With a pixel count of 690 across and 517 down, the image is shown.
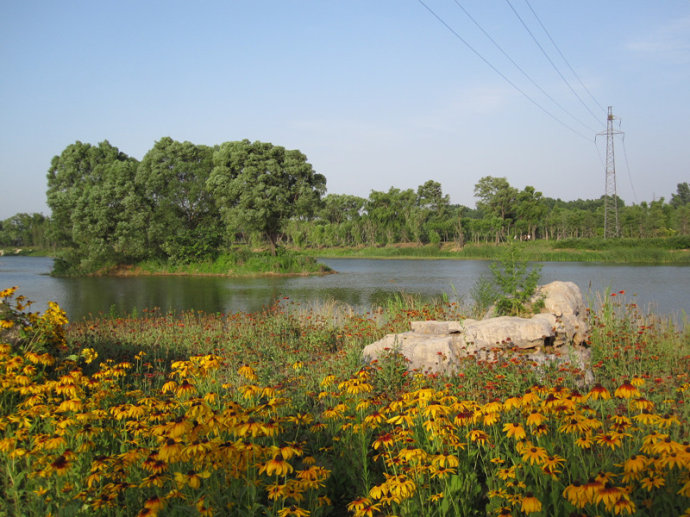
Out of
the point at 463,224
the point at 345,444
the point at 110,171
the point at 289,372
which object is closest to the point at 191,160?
the point at 110,171

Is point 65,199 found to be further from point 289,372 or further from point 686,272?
point 686,272

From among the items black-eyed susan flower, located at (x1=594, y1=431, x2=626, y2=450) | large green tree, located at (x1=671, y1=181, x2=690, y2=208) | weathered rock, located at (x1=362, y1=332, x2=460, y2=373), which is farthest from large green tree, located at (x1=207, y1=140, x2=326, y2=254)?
large green tree, located at (x1=671, y1=181, x2=690, y2=208)

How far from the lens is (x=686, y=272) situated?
2575cm

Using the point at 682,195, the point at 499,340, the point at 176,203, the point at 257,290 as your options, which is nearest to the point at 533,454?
the point at 499,340

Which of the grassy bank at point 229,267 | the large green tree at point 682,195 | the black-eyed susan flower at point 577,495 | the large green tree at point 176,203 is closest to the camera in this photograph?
the black-eyed susan flower at point 577,495

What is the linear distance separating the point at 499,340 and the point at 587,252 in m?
39.3

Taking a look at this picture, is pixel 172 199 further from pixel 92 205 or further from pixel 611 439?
pixel 611 439

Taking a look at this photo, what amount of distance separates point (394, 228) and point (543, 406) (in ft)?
199

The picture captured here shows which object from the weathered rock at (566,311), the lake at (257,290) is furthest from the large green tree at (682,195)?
the weathered rock at (566,311)

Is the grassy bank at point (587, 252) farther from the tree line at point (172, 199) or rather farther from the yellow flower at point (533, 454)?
the yellow flower at point (533, 454)

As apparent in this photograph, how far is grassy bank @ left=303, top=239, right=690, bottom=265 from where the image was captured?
36062 mm

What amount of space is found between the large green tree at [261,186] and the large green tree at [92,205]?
5910 millimetres

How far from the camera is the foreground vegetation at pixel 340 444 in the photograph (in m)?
2.22

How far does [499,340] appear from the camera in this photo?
6445 mm
